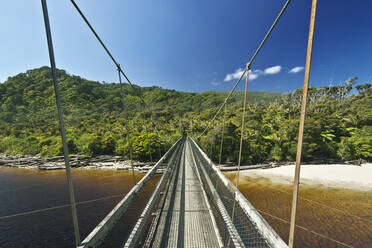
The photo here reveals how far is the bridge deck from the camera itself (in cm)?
150

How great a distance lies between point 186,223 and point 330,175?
16.5m

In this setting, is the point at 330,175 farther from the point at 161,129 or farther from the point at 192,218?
the point at 161,129

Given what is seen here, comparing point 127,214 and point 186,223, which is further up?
point 186,223

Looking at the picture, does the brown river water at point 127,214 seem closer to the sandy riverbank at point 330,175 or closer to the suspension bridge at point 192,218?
the sandy riverbank at point 330,175

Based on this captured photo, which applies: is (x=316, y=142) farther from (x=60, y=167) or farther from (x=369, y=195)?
(x=60, y=167)

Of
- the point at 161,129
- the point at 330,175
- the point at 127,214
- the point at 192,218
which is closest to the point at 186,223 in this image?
the point at 192,218

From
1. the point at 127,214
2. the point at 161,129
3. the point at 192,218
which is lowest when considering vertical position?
the point at 127,214

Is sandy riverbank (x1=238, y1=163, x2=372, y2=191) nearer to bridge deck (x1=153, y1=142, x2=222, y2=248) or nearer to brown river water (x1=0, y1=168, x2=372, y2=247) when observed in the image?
brown river water (x1=0, y1=168, x2=372, y2=247)

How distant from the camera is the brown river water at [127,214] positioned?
15.8ft

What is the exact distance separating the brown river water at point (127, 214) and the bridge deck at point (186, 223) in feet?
13.5

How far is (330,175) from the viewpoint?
448 inches

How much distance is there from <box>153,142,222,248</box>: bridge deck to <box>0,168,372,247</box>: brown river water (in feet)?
13.5

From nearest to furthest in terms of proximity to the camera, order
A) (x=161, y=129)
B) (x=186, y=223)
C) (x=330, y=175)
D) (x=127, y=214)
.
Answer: (x=186, y=223) < (x=127, y=214) < (x=330, y=175) < (x=161, y=129)

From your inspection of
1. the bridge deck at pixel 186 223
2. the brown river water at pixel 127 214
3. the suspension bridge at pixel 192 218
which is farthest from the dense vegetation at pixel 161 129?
the brown river water at pixel 127 214
